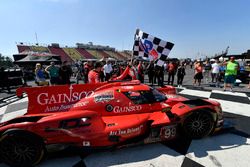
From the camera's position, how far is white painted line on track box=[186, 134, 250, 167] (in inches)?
83.8

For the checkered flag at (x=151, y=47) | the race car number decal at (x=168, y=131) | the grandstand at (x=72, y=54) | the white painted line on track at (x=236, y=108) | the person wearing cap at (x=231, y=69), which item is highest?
the grandstand at (x=72, y=54)

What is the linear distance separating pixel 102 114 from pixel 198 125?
67.6 inches

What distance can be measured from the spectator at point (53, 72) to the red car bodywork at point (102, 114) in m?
3.40

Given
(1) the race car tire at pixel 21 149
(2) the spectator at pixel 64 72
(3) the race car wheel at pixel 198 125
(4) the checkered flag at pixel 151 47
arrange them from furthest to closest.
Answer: (2) the spectator at pixel 64 72
(4) the checkered flag at pixel 151 47
(3) the race car wheel at pixel 198 125
(1) the race car tire at pixel 21 149

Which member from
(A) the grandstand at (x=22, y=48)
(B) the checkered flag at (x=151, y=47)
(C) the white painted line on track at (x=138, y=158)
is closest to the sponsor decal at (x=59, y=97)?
(C) the white painted line on track at (x=138, y=158)

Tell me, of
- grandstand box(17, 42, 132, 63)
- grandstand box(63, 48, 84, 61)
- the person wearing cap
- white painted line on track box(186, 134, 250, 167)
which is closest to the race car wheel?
white painted line on track box(186, 134, 250, 167)

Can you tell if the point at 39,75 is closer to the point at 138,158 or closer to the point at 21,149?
the point at 21,149

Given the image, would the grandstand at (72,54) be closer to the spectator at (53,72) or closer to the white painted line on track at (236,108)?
the spectator at (53,72)

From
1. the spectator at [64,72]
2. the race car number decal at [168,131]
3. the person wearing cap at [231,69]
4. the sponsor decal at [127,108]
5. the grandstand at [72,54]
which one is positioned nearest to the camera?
the race car number decal at [168,131]

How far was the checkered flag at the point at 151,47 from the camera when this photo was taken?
5.39 m

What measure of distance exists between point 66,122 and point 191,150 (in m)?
2.01

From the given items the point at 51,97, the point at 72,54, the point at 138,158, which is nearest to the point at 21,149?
the point at 51,97

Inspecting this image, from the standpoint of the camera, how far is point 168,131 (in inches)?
97.7

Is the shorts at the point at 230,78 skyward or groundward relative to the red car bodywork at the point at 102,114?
→ skyward
